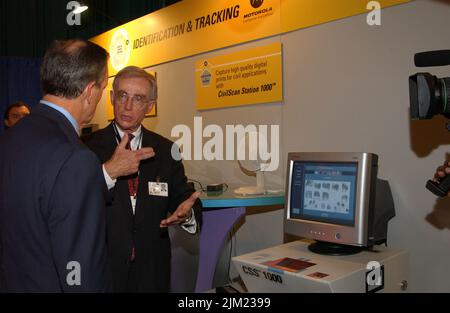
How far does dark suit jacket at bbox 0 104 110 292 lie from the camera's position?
113cm

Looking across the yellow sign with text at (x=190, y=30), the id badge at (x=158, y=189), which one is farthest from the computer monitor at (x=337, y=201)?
the yellow sign with text at (x=190, y=30)

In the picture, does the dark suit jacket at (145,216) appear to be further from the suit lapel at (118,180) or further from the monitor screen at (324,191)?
the monitor screen at (324,191)

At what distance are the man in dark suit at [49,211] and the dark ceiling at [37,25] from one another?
5.60 metres

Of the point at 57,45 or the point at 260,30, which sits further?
the point at 260,30

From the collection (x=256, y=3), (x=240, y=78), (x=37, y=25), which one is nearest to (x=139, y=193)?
(x=240, y=78)

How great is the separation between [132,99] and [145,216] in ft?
1.96

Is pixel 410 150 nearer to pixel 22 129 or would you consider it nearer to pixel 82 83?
pixel 82 83

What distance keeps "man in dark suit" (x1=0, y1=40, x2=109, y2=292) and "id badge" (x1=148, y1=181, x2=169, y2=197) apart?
74 centimetres

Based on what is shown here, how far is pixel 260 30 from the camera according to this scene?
3178mm
